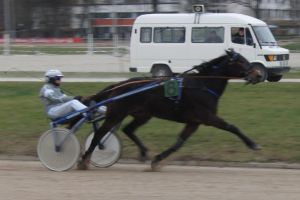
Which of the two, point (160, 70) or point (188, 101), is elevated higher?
point (188, 101)

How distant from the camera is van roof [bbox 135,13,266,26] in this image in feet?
74.1

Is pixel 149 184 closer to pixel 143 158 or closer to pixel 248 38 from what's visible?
pixel 143 158

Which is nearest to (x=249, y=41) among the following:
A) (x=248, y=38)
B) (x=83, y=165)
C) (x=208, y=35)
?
(x=248, y=38)

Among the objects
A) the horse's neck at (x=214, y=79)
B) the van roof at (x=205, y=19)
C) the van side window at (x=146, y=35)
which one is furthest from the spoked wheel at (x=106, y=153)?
the van side window at (x=146, y=35)

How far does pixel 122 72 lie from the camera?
1066 inches

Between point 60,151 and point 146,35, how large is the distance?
15.3m

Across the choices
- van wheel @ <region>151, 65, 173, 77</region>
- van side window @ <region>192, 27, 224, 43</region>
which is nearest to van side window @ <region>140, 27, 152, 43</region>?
van wheel @ <region>151, 65, 173, 77</region>

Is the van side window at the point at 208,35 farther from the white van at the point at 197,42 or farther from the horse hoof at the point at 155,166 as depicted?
the horse hoof at the point at 155,166

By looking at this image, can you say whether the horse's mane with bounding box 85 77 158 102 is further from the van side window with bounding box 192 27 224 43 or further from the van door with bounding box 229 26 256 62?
the van side window with bounding box 192 27 224 43

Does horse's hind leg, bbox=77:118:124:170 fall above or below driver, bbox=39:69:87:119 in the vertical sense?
below

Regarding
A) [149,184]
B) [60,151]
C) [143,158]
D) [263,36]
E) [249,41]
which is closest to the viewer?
[149,184]

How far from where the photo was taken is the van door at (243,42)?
22.2 metres

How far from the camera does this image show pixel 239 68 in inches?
347

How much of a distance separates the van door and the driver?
14.0 m
